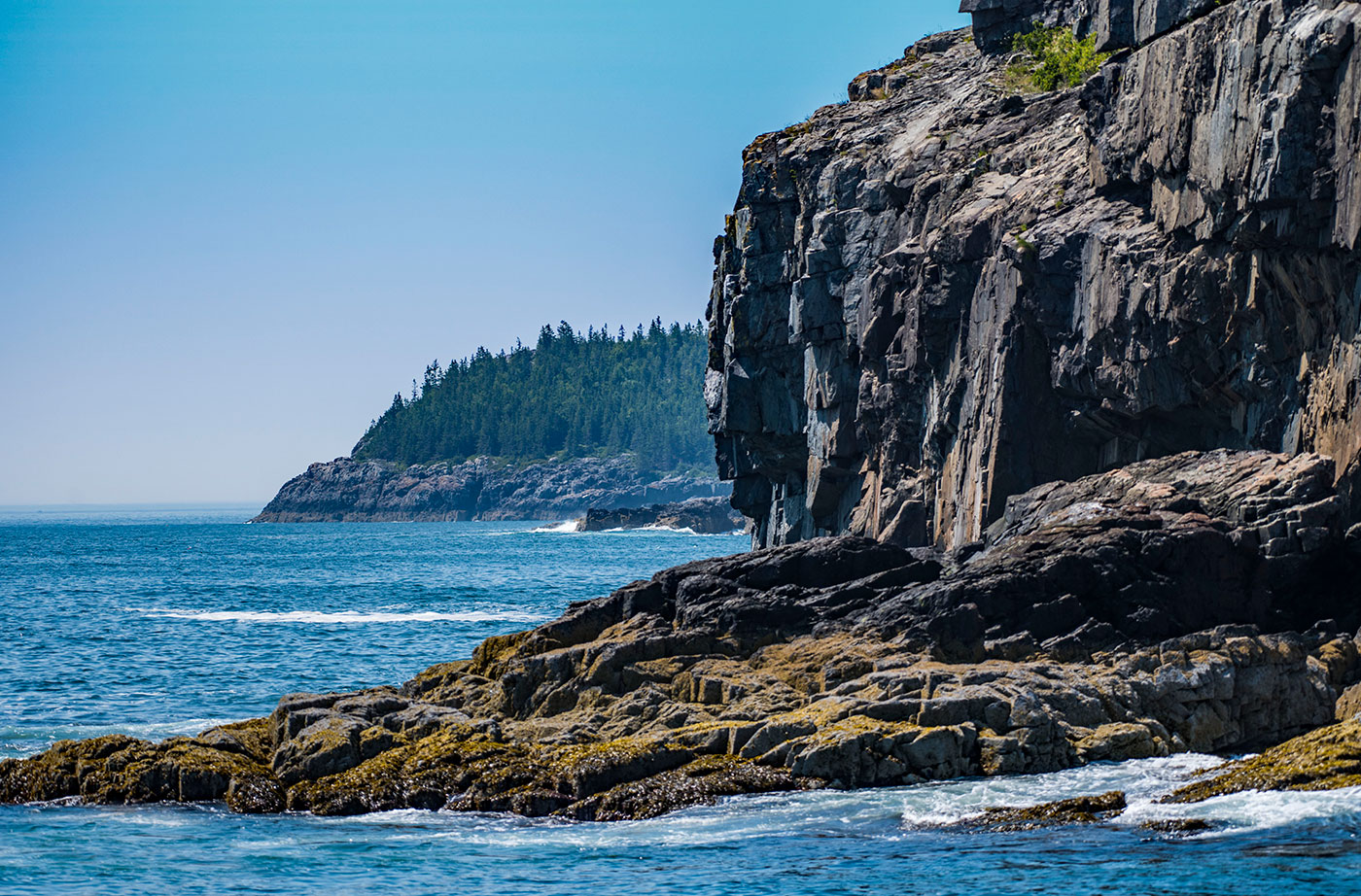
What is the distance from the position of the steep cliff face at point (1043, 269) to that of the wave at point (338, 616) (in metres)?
16.0

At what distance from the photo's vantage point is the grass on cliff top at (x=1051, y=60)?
5781 cm

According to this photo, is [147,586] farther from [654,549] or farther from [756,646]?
[756,646]

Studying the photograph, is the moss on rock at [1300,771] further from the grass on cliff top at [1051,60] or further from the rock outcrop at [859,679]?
the grass on cliff top at [1051,60]

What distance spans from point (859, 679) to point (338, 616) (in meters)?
48.2

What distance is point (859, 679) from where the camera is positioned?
30.8m

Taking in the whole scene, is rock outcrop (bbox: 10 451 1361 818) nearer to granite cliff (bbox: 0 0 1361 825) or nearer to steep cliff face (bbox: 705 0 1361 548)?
granite cliff (bbox: 0 0 1361 825)

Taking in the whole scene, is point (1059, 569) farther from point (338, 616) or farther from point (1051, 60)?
point (338, 616)

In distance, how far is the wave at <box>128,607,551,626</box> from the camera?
69625mm

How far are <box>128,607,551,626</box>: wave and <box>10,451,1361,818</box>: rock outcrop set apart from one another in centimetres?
3265

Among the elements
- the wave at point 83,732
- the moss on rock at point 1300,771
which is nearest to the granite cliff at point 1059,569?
the moss on rock at point 1300,771

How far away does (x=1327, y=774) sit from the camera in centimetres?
2450

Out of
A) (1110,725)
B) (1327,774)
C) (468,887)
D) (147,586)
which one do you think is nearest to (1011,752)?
(1110,725)

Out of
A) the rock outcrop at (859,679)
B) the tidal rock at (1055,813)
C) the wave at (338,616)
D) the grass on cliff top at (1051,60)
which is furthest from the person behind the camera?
the wave at (338,616)

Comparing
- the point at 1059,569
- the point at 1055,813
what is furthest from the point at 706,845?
the point at 1059,569
